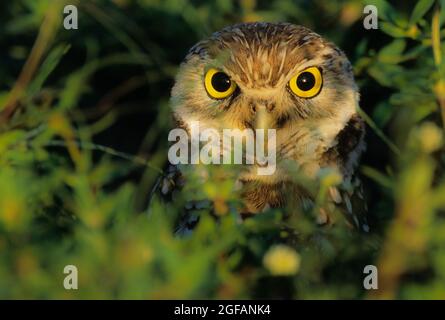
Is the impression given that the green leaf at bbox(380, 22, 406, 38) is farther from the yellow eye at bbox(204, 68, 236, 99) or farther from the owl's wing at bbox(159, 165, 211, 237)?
the owl's wing at bbox(159, 165, 211, 237)

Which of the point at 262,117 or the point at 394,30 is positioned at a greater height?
the point at 394,30

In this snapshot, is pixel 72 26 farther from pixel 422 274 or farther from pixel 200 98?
pixel 422 274

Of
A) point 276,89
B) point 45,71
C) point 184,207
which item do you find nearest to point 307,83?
point 276,89

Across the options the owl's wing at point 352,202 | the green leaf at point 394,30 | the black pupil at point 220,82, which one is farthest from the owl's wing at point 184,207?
the green leaf at point 394,30

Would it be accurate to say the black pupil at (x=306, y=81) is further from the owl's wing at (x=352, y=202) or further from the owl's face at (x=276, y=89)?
the owl's wing at (x=352, y=202)

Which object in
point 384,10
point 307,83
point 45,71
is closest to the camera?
point 307,83

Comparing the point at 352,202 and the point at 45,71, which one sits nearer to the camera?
the point at 352,202

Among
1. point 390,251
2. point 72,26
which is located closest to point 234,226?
point 390,251

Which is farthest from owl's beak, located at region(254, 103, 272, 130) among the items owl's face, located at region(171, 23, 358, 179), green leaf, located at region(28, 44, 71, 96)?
green leaf, located at region(28, 44, 71, 96)

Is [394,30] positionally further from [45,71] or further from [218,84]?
[45,71]
